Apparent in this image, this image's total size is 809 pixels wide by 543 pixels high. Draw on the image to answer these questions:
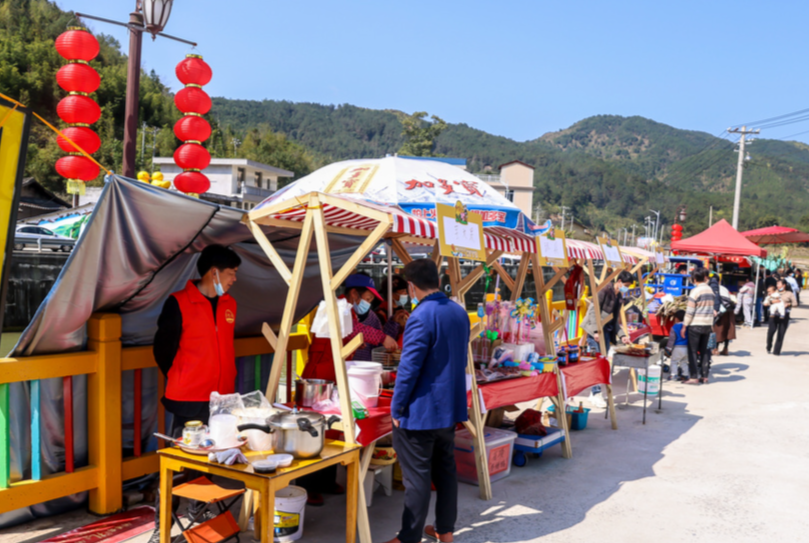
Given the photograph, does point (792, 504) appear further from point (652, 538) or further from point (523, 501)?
point (523, 501)

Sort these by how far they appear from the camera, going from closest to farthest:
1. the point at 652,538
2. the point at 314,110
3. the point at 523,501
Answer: the point at 652,538 < the point at 523,501 < the point at 314,110

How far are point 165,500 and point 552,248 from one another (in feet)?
14.7

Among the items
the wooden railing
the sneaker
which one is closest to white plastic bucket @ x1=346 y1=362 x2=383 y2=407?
the wooden railing

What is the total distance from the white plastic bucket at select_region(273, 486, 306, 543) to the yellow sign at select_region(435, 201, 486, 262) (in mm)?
1903

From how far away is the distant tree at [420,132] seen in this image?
9389 cm

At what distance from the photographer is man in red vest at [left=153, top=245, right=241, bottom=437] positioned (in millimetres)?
3941

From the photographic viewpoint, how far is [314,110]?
162250 mm

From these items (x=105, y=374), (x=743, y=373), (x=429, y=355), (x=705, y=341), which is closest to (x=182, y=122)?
(x=105, y=374)

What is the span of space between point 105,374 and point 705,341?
9.55 metres

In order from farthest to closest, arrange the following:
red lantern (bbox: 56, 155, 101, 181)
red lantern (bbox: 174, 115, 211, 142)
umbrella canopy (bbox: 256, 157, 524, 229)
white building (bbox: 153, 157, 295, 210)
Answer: white building (bbox: 153, 157, 295, 210) → red lantern (bbox: 174, 115, 211, 142) → red lantern (bbox: 56, 155, 101, 181) → umbrella canopy (bbox: 256, 157, 524, 229)

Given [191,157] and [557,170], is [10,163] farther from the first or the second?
[557,170]

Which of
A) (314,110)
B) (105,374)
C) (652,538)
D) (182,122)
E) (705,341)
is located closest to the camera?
(105,374)

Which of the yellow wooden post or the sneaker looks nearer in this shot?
the yellow wooden post

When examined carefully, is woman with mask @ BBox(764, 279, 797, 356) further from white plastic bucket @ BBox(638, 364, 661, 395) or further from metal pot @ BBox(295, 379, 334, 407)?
metal pot @ BBox(295, 379, 334, 407)
